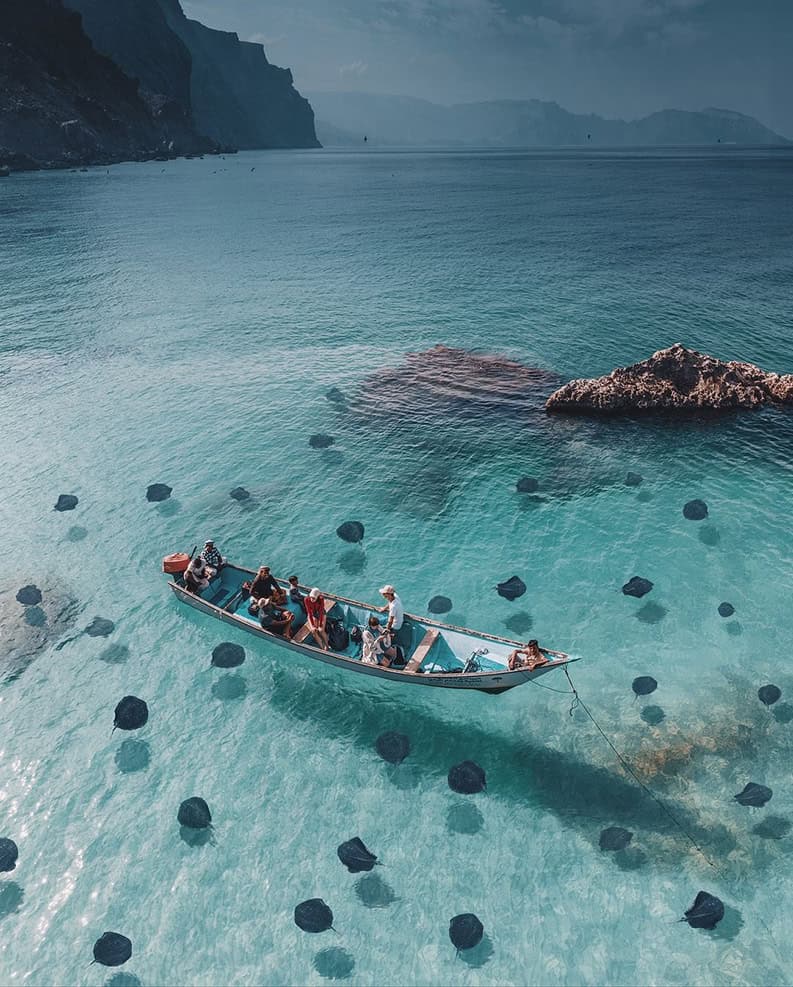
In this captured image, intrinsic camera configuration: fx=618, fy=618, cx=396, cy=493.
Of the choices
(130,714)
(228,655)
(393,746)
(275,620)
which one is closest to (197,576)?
(228,655)

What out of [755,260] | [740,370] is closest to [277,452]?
[740,370]

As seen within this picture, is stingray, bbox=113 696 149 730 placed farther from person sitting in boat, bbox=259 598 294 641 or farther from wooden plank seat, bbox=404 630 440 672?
wooden plank seat, bbox=404 630 440 672

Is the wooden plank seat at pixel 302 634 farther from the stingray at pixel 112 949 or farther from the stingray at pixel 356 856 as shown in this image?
the stingray at pixel 112 949

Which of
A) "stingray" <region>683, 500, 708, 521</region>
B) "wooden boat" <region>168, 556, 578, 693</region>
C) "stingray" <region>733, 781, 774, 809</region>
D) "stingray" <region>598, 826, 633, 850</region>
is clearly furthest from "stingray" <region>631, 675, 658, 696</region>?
"stingray" <region>683, 500, 708, 521</region>

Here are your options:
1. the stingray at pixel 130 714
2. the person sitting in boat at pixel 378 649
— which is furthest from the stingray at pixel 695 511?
the stingray at pixel 130 714

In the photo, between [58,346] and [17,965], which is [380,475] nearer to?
→ [17,965]

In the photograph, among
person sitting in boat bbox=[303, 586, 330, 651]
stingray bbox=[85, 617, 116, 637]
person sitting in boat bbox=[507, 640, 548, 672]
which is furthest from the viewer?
stingray bbox=[85, 617, 116, 637]

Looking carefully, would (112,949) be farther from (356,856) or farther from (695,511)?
(695,511)
